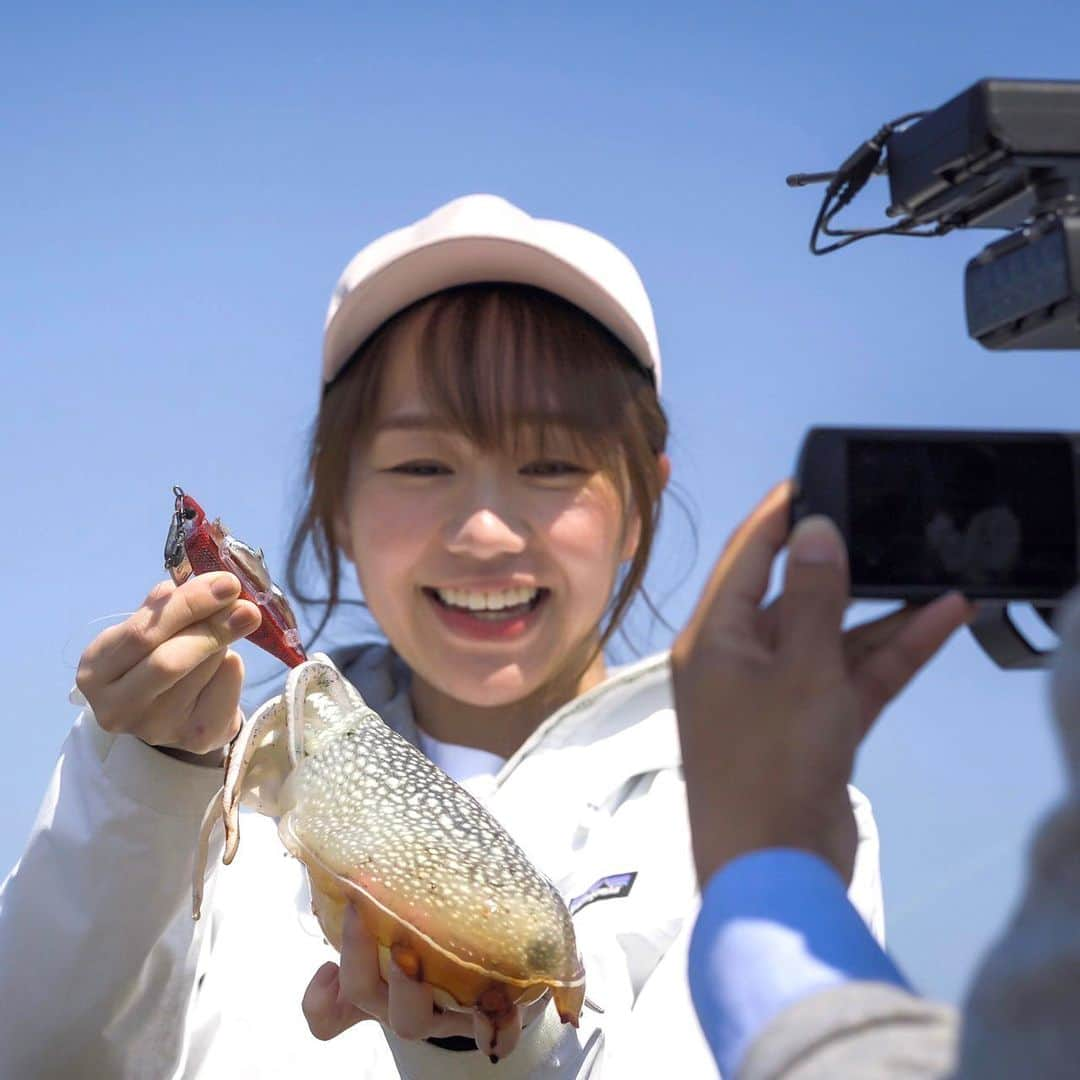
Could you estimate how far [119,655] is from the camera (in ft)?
6.56

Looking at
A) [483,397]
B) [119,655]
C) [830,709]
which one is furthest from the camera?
[483,397]

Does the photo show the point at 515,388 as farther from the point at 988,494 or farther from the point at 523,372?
the point at 988,494

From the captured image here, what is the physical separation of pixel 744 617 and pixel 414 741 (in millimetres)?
1993

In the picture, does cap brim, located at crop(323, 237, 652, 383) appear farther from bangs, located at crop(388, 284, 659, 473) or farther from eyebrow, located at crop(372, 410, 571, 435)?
eyebrow, located at crop(372, 410, 571, 435)

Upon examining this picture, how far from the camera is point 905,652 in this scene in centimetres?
101

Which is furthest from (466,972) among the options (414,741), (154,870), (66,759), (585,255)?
(585,255)

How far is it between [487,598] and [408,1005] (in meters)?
1.06

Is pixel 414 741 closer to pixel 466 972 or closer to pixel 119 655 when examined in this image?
pixel 119 655

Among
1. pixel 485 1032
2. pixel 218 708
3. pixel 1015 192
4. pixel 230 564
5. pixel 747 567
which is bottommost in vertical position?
pixel 485 1032

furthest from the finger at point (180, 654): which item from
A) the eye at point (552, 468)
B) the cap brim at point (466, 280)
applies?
the cap brim at point (466, 280)

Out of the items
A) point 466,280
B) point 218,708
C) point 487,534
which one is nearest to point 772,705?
point 218,708

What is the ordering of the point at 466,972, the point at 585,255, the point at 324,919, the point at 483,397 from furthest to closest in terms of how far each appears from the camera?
the point at 585,255, the point at 483,397, the point at 324,919, the point at 466,972

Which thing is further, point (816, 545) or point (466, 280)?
point (466, 280)

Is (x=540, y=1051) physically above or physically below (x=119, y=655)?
below
